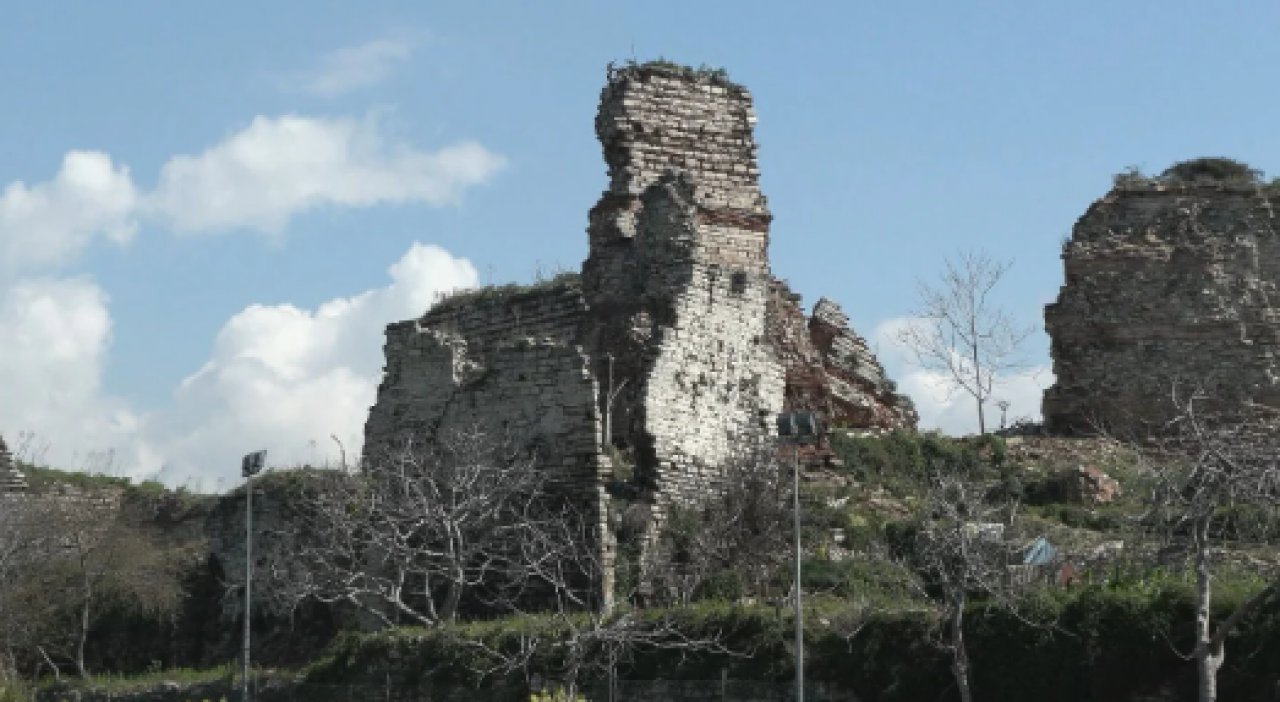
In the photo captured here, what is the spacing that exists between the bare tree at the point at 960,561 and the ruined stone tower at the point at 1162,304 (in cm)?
915

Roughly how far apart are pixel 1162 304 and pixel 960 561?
1384 cm

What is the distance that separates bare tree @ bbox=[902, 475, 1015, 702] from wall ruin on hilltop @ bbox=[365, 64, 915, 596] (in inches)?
163

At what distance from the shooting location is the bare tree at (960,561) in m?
20.6

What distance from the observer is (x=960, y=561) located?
22.2 metres

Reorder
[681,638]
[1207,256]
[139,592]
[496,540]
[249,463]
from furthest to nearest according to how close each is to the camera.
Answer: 1. [1207,256]
2. [139,592]
3. [496,540]
4. [249,463]
5. [681,638]

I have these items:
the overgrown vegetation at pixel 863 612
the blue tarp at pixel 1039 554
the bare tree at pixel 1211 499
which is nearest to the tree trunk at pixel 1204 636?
the bare tree at pixel 1211 499

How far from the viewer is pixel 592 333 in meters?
30.3

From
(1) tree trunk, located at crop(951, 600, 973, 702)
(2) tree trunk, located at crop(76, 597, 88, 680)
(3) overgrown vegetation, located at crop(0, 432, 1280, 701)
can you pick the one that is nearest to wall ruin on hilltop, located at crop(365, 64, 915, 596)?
(3) overgrown vegetation, located at crop(0, 432, 1280, 701)

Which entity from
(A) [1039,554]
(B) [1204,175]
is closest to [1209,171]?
(B) [1204,175]

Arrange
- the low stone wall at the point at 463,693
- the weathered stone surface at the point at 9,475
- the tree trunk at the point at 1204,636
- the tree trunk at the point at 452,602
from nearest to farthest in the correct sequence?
1. the tree trunk at the point at 1204,636
2. the low stone wall at the point at 463,693
3. the tree trunk at the point at 452,602
4. the weathered stone surface at the point at 9,475

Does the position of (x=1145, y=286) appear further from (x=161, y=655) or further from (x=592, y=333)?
(x=161, y=655)

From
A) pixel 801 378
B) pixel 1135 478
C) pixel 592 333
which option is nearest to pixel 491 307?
pixel 592 333

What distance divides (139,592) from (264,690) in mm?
6197

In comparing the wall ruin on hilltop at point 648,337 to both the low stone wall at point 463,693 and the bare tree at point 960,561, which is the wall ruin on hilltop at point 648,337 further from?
the bare tree at point 960,561
